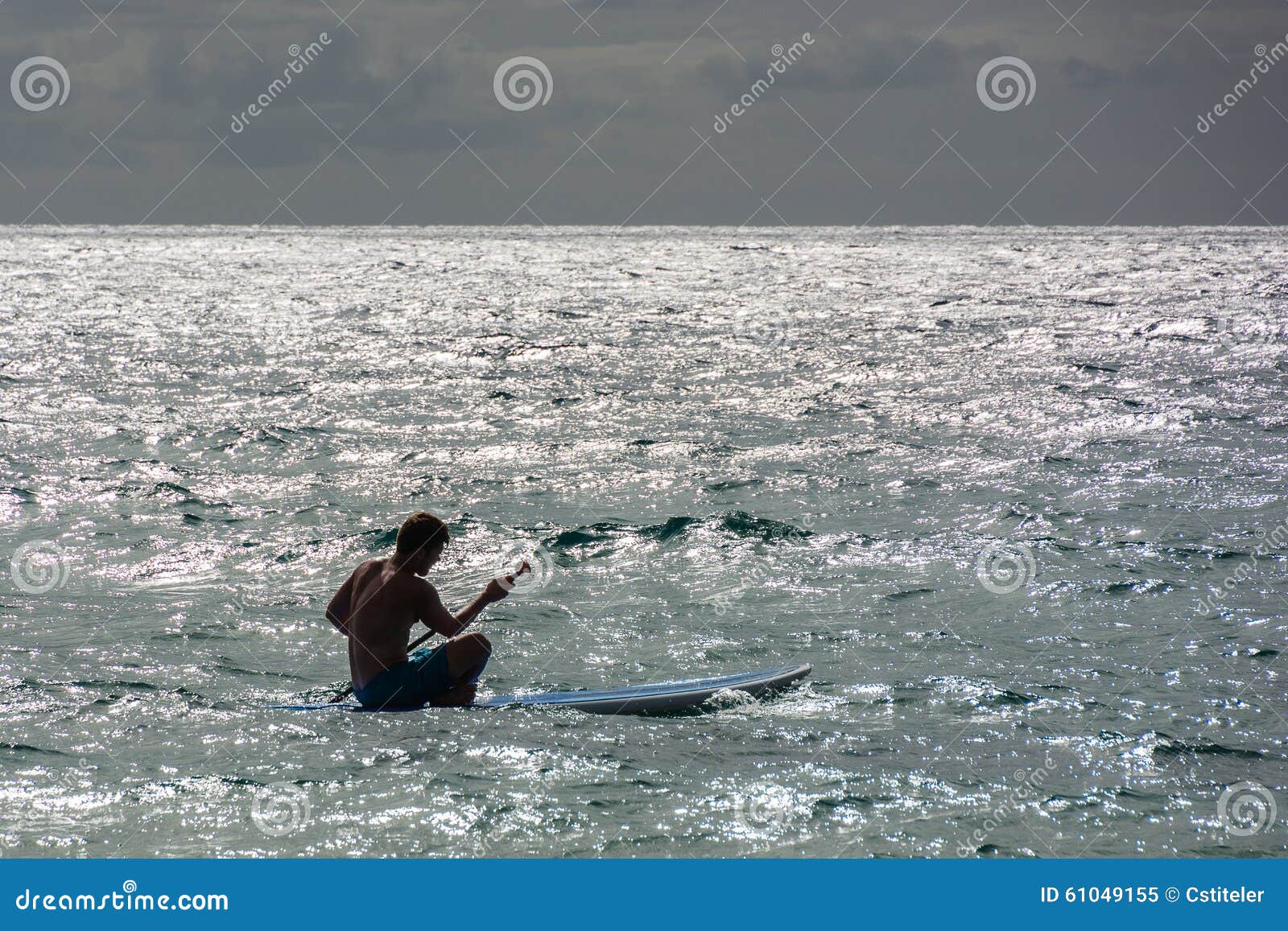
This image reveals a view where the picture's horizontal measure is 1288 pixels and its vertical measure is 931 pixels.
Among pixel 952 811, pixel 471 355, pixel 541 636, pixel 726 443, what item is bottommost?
pixel 952 811

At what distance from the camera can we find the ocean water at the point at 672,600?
729cm

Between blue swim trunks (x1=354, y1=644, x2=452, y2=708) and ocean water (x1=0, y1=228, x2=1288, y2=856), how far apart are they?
147 millimetres

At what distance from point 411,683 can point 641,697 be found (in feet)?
5.39

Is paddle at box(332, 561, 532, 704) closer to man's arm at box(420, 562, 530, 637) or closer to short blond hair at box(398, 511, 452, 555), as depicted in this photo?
man's arm at box(420, 562, 530, 637)

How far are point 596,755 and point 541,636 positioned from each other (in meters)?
3.07

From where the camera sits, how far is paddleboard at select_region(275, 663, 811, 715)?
917 cm

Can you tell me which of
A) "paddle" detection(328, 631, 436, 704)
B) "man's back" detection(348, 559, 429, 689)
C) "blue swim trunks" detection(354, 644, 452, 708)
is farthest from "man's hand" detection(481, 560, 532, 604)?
"blue swim trunks" detection(354, 644, 452, 708)

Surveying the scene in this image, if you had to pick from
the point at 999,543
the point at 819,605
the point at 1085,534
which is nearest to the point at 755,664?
the point at 819,605

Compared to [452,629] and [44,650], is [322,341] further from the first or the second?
[452,629]

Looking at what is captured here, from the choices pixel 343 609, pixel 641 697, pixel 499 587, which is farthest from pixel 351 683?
pixel 641 697

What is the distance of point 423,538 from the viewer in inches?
322

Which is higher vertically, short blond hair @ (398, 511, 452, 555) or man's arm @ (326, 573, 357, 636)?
short blond hair @ (398, 511, 452, 555)

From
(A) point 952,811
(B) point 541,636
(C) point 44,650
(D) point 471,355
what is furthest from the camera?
(D) point 471,355

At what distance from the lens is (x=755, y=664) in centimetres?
1036
